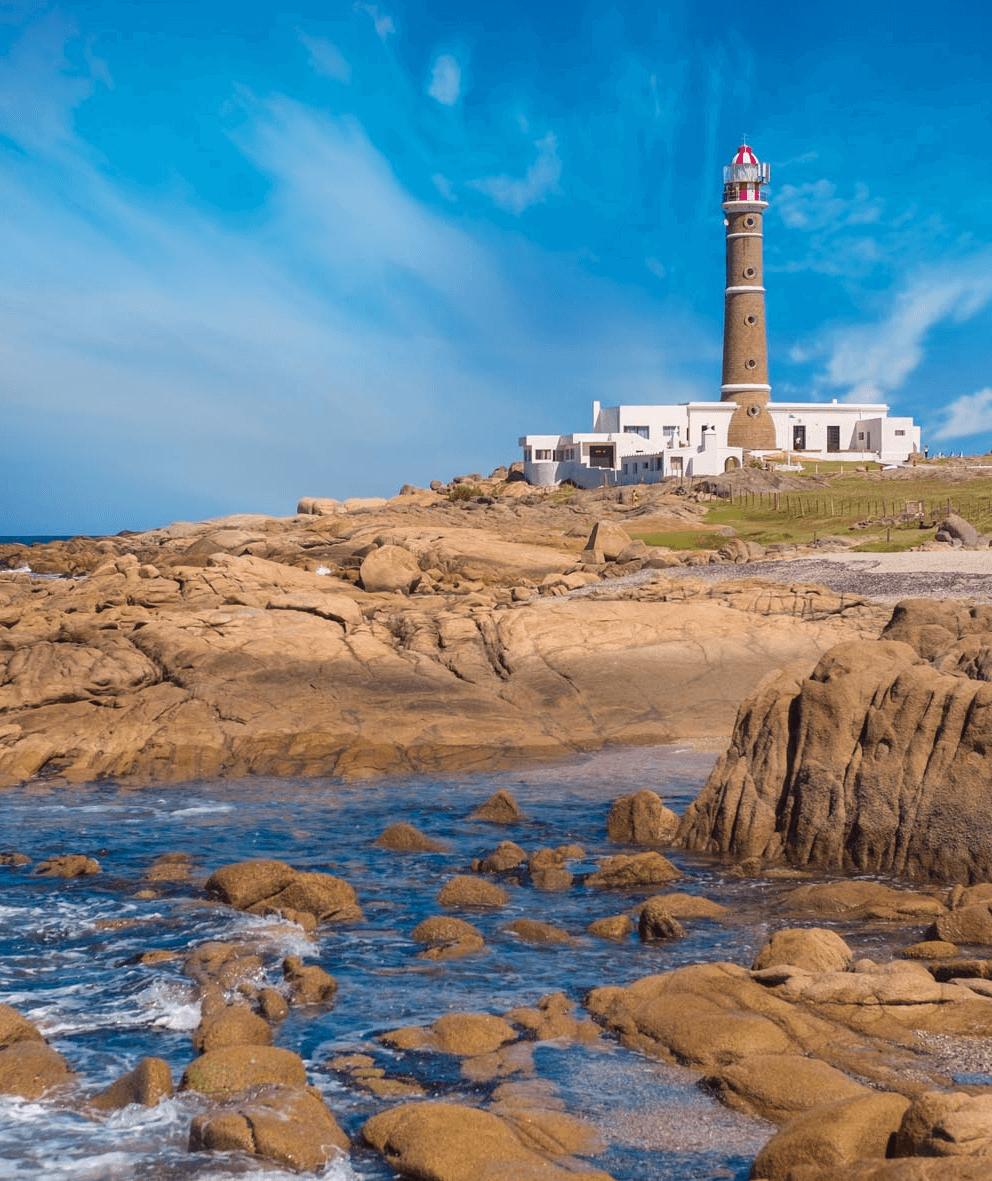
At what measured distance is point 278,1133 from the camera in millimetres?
9461

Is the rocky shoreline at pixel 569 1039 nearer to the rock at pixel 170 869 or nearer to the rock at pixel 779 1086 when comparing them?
the rock at pixel 779 1086

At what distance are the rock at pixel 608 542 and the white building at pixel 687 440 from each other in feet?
118

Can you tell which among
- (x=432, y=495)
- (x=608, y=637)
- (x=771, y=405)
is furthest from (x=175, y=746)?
(x=771, y=405)

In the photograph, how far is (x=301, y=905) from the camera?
16281mm

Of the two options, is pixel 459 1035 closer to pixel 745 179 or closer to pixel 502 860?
pixel 502 860

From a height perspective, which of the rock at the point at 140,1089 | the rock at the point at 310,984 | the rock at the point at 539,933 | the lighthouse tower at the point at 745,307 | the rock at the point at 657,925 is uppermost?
the lighthouse tower at the point at 745,307

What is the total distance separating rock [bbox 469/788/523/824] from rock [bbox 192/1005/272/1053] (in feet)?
34.0

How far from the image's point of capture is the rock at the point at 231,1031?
1156 centimetres

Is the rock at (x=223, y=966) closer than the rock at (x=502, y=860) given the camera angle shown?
Yes

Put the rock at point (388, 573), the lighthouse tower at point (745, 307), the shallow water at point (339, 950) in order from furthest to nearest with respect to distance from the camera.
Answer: the lighthouse tower at point (745, 307), the rock at point (388, 573), the shallow water at point (339, 950)

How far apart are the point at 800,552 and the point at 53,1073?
4434 cm

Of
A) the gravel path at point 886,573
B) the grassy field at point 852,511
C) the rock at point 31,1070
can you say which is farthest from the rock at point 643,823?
the grassy field at point 852,511

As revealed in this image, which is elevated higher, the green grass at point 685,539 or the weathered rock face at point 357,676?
the green grass at point 685,539

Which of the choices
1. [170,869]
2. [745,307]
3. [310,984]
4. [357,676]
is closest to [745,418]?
[745,307]
